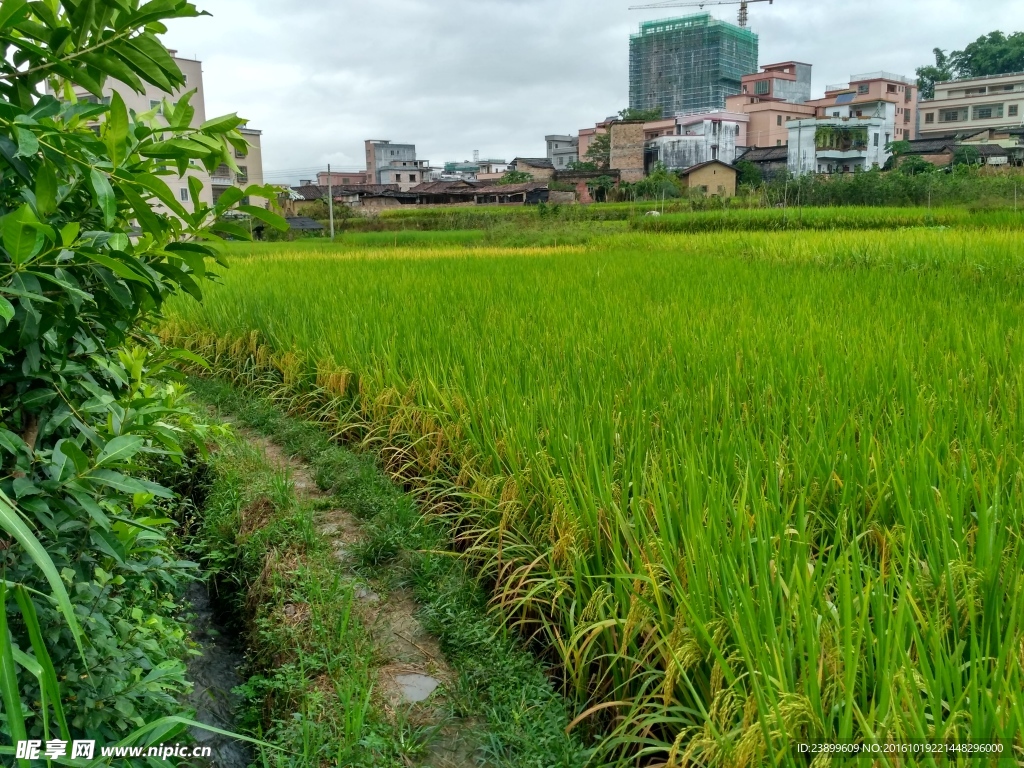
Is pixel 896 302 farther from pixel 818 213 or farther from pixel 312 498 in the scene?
pixel 818 213

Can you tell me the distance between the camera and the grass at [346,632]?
5.62 feet

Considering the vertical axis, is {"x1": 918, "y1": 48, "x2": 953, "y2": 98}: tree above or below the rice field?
above

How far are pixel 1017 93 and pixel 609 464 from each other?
47.8 m

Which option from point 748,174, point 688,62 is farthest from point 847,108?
point 688,62

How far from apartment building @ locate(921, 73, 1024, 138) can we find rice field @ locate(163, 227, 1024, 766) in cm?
4221

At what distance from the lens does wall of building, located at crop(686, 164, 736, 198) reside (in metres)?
31.7

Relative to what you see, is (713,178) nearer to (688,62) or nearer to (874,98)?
(874,98)

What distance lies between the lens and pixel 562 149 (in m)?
57.7

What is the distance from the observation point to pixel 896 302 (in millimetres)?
4633

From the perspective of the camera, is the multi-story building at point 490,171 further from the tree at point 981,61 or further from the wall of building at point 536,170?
the tree at point 981,61

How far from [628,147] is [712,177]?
6526mm

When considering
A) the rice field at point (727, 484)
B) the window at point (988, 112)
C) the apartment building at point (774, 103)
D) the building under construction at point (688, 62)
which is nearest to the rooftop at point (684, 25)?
the building under construction at point (688, 62)

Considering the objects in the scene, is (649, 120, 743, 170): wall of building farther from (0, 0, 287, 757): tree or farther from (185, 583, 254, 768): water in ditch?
(0, 0, 287, 757): tree

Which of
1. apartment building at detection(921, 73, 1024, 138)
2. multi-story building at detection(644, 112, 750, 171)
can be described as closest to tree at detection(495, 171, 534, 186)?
multi-story building at detection(644, 112, 750, 171)
